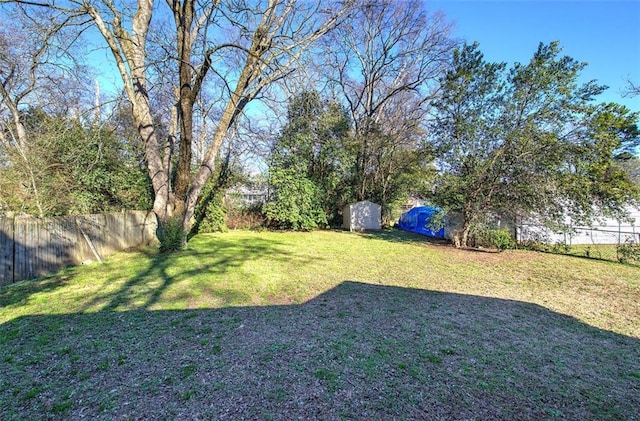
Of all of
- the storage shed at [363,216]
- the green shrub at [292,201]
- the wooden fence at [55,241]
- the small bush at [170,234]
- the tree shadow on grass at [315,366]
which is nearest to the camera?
the tree shadow on grass at [315,366]

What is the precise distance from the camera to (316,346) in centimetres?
294

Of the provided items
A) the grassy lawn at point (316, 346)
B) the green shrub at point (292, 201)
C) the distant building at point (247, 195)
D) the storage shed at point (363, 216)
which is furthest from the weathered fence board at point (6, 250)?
the storage shed at point (363, 216)

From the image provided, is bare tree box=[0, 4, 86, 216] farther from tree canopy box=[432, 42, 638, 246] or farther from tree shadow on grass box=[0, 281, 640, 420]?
tree canopy box=[432, 42, 638, 246]

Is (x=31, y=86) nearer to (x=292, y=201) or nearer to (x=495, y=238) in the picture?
(x=292, y=201)

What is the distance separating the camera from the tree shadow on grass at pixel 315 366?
6.66 feet

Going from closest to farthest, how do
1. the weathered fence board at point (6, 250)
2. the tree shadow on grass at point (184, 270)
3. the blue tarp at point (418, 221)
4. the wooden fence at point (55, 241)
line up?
the tree shadow on grass at point (184, 270), the weathered fence board at point (6, 250), the wooden fence at point (55, 241), the blue tarp at point (418, 221)

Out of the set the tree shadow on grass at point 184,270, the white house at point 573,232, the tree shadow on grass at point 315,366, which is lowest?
the tree shadow on grass at point 315,366

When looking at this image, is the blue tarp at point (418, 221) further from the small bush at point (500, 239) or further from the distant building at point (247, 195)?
the distant building at point (247, 195)

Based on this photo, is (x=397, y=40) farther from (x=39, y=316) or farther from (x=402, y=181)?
(x=39, y=316)

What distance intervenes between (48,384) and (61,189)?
7667 millimetres

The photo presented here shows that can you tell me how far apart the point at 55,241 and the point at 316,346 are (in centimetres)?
624

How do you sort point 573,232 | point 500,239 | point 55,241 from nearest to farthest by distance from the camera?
point 55,241, point 573,232, point 500,239

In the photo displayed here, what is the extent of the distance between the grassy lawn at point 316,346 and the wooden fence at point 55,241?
51cm

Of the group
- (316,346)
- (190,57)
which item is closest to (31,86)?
(190,57)
